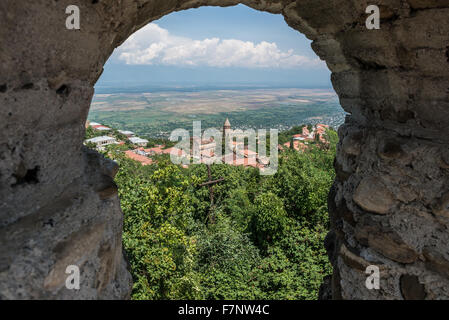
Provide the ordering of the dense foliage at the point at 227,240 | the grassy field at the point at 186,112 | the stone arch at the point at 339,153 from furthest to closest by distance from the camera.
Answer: the grassy field at the point at 186,112
the dense foliage at the point at 227,240
the stone arch at the point at 339,153

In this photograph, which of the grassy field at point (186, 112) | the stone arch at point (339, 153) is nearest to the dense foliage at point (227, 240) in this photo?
the stone arch at point (339, 153)

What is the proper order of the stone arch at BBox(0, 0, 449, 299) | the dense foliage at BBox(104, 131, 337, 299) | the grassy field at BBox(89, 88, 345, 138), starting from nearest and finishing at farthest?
the stone arch at BBox(0, 0, 449, 299), the dense foliage at BBox(104, 131, 337, 299), the grassy field at BBox(89, 88, 345, 138)

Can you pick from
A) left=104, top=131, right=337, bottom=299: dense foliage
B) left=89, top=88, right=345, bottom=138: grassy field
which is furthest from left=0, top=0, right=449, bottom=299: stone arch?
left=89, top=88, right=345, bottom=138: grassy field

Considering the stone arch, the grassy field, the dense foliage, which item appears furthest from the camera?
the grassy field

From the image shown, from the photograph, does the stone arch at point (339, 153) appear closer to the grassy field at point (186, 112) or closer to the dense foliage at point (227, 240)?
the dense foliage at point (227, 240)

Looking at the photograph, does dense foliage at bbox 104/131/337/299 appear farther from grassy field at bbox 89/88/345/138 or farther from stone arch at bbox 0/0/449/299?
grassy field at bbox 89/88/345/138
